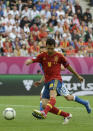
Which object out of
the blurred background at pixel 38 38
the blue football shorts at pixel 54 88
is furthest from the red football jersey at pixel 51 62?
the blurred background at pixel 38 38

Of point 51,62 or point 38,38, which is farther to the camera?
point 38,38

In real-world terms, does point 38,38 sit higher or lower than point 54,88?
lower

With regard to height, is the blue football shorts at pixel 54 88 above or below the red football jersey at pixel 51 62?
Answer: below

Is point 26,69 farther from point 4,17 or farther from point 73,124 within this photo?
point 73,124

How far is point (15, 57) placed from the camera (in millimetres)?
22906

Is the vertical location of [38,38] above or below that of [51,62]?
below

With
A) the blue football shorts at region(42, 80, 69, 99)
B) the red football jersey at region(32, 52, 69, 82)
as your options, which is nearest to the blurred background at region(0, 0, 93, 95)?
the blue football shorts at region(42, 80, 69, 99)

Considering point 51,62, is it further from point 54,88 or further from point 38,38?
point 38,38

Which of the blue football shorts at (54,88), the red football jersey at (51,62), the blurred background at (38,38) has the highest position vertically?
the red football jersey at (51,62)

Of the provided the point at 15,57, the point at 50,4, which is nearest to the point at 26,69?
the point at 15,57

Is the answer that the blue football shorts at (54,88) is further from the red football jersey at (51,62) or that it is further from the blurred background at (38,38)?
the blurred background at (38,38)

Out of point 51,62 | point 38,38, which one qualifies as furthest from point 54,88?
point 38,38

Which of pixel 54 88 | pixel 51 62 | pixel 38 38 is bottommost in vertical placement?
pixel 38 38

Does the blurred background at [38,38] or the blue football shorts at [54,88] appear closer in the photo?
the blue football shorts at [54,88]
